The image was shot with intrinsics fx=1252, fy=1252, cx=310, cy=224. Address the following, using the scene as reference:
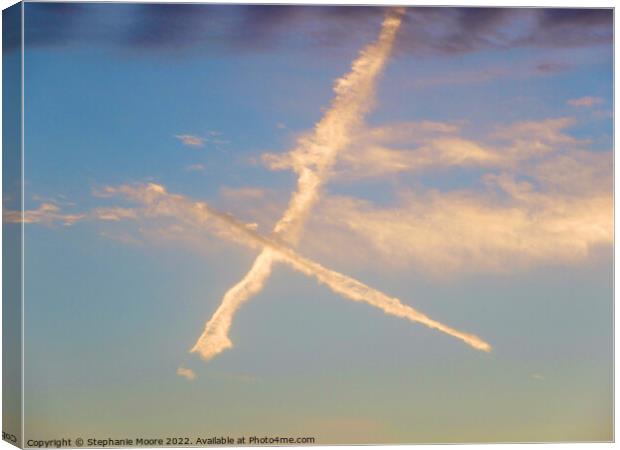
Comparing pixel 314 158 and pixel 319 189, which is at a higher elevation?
pixel 314 158

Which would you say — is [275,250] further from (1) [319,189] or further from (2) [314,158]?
(2) [314,158]

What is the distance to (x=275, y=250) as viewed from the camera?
6.68 m

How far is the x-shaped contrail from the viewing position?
21.9ft

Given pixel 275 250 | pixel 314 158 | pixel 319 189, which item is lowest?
pixel 275 250

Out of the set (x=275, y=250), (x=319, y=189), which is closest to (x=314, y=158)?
(x=319, y=189)

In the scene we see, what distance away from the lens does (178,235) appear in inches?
262

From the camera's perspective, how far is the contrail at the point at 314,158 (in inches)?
262

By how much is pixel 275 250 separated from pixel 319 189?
0.40 metres

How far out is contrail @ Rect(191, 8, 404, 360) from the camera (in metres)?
6.66

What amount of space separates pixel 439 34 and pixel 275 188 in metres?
1.22

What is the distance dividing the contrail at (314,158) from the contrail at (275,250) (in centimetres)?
6

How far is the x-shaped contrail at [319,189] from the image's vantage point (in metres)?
6.66

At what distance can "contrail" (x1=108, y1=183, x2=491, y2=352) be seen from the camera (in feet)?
21.8

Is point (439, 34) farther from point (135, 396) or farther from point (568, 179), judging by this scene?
point (135, 396)
